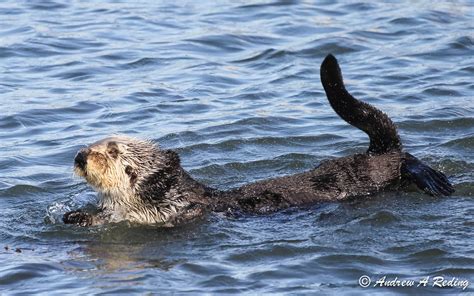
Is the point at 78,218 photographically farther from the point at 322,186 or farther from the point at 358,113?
the point at 358,113

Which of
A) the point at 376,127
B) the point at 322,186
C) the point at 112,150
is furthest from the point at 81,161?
the point at 376,127

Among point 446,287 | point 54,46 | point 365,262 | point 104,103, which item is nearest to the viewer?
point 446,287

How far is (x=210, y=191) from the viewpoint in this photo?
7520 mm

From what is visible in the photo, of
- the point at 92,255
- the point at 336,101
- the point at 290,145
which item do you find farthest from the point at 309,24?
the point at 92,255

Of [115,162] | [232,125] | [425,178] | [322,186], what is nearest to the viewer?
[115,162]

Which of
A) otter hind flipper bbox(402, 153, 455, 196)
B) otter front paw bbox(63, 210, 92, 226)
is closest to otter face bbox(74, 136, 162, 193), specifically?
otter front paw bbox(63, 210, 92, 226)

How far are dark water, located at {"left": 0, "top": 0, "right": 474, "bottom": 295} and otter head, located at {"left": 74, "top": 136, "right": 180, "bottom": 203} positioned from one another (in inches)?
11.7

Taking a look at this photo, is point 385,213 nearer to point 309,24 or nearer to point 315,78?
point 315,78

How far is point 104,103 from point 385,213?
419 centimetres

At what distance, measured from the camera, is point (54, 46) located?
12.5 metres

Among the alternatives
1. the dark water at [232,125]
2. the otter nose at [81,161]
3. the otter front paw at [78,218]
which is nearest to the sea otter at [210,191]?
the otter front paw at [78,218]

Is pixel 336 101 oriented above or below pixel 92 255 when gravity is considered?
above

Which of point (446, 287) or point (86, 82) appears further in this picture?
point (86, 82)

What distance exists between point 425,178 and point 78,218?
253 centimetres
